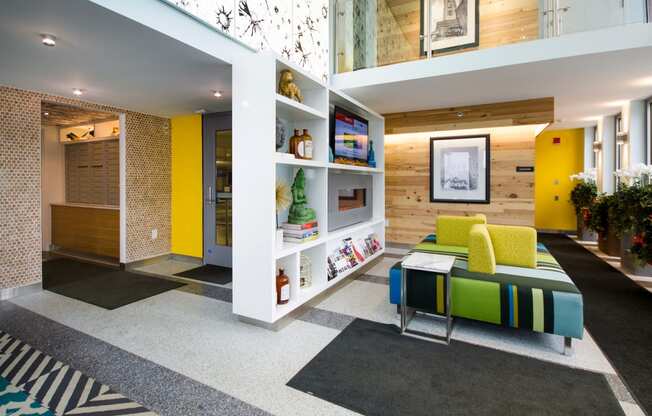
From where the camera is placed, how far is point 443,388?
2061 millimetres

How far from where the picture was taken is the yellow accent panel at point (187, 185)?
532 cm

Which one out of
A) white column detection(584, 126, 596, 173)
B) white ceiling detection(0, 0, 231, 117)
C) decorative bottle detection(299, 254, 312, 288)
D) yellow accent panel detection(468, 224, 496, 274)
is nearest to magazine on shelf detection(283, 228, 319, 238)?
decorative bottle detection(299, 254, 312, 288)

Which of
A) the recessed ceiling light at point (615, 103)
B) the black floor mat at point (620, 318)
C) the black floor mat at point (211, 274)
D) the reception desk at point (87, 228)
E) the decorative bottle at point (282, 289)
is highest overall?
the recessed ceiling light at point (615, 103)

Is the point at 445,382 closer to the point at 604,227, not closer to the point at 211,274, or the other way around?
the point at 211,274

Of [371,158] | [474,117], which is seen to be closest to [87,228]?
[371,158]

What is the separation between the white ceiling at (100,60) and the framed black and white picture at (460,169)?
11.5ft

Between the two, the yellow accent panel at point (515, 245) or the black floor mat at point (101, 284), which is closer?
the yellow accent panel at point (515, 245)

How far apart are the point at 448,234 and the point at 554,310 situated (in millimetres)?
1722

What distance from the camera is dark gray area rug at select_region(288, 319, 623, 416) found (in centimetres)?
189

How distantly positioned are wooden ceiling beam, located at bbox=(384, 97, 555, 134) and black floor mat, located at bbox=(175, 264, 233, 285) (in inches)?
136

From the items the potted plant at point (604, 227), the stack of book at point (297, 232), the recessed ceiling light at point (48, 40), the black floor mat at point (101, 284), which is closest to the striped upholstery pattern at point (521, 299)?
the stack of book at point (297, 232)

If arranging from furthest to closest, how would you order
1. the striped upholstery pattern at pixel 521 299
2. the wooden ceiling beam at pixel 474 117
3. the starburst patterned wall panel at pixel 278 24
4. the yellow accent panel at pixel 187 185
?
the yellow accent panel at pixel 187 185 → the wooden ceiling beam at pixel 474 117 → the starburst patterned wall panel at pixel 278 24 → the striped upholstery pattern at pixel 521 299

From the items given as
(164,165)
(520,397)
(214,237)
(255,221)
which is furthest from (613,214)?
(164,165)

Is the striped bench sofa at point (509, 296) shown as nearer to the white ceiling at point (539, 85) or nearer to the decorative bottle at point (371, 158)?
the white ceiling at point (539, 85)
